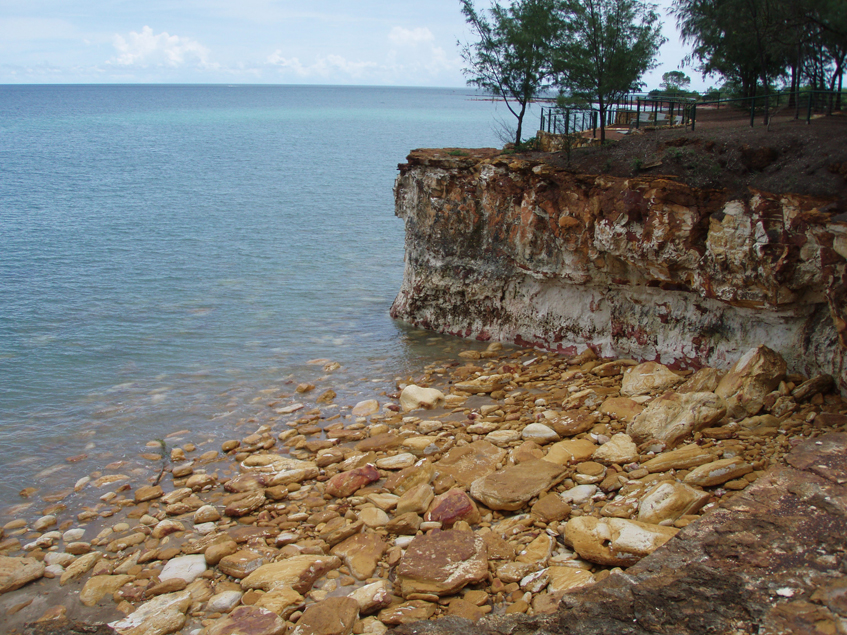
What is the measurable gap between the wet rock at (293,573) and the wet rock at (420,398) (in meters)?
6.84

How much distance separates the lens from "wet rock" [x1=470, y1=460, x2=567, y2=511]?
10988 mm

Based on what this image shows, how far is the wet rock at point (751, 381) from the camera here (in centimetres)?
1295

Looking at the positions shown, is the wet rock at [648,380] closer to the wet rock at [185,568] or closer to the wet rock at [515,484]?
the wet rock at [515,484]

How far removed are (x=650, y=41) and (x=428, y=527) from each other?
21918 mm

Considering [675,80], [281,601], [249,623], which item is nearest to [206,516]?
[281,601]

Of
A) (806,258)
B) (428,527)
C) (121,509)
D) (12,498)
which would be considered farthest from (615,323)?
(12,498)

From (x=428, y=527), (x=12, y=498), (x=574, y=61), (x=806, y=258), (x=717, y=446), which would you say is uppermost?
(x=574, y=61)

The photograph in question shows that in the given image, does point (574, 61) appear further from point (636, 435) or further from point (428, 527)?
point (428, 527)

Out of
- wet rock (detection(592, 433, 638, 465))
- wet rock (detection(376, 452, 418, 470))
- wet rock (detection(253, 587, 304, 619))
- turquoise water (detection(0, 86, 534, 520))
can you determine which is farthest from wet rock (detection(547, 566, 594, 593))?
turquoise water (detection(0, 86, 534, 520))

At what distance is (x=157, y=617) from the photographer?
921cm

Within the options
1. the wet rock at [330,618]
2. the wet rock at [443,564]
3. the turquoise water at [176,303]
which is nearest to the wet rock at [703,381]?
the wet rock at [443,564]

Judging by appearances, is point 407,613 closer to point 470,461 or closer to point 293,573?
point 293,573

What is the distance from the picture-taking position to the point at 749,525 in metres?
8.12

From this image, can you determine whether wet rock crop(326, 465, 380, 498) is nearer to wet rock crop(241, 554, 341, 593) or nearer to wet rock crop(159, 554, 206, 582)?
wet rock crop(241, 554, 341, 593)
